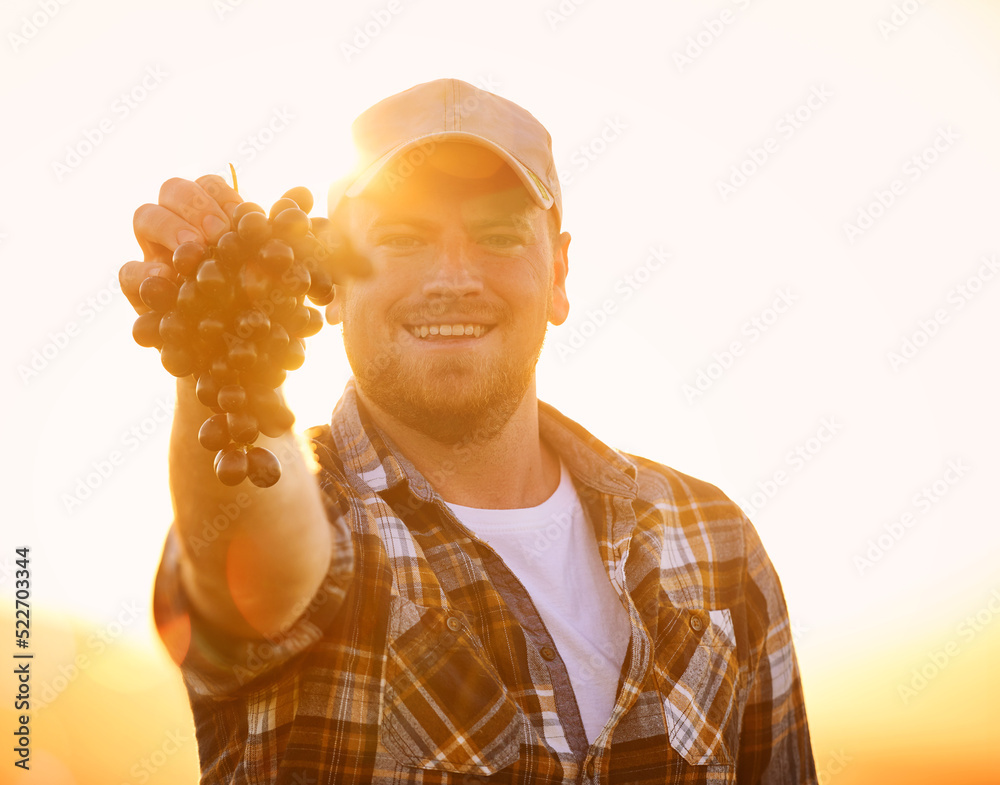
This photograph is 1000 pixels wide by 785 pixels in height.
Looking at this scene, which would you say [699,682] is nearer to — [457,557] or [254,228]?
[457,557]

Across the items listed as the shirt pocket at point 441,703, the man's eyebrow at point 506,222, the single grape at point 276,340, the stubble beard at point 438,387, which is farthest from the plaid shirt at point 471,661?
the man's eyebrow at point 506,222

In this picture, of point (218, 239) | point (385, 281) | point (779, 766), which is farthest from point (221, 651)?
point (779, 766)

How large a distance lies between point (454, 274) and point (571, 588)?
107cm

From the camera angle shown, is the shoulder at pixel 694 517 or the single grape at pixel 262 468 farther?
the shoulder at pixel 694 517

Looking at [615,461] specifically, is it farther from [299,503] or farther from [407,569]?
[299,503]

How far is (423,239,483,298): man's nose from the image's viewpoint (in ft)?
7.51

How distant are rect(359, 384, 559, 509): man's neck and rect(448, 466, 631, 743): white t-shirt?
0.07 metres

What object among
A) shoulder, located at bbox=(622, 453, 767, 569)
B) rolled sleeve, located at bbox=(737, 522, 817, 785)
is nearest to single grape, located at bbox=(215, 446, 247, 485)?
shoulder, located at bbox=(622, 453, 767, 569)

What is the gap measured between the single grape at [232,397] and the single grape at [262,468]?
8 centimetres

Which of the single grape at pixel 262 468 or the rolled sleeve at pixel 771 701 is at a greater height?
the single grape at pixel 262 468

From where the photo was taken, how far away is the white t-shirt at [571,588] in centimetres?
193

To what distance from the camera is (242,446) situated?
3.91 ft

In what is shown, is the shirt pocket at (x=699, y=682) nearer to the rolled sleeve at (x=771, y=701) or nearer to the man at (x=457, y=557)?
the man at (x=457, y=557)

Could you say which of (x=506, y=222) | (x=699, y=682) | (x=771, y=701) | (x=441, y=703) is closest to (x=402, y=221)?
(x=506, y=222)
